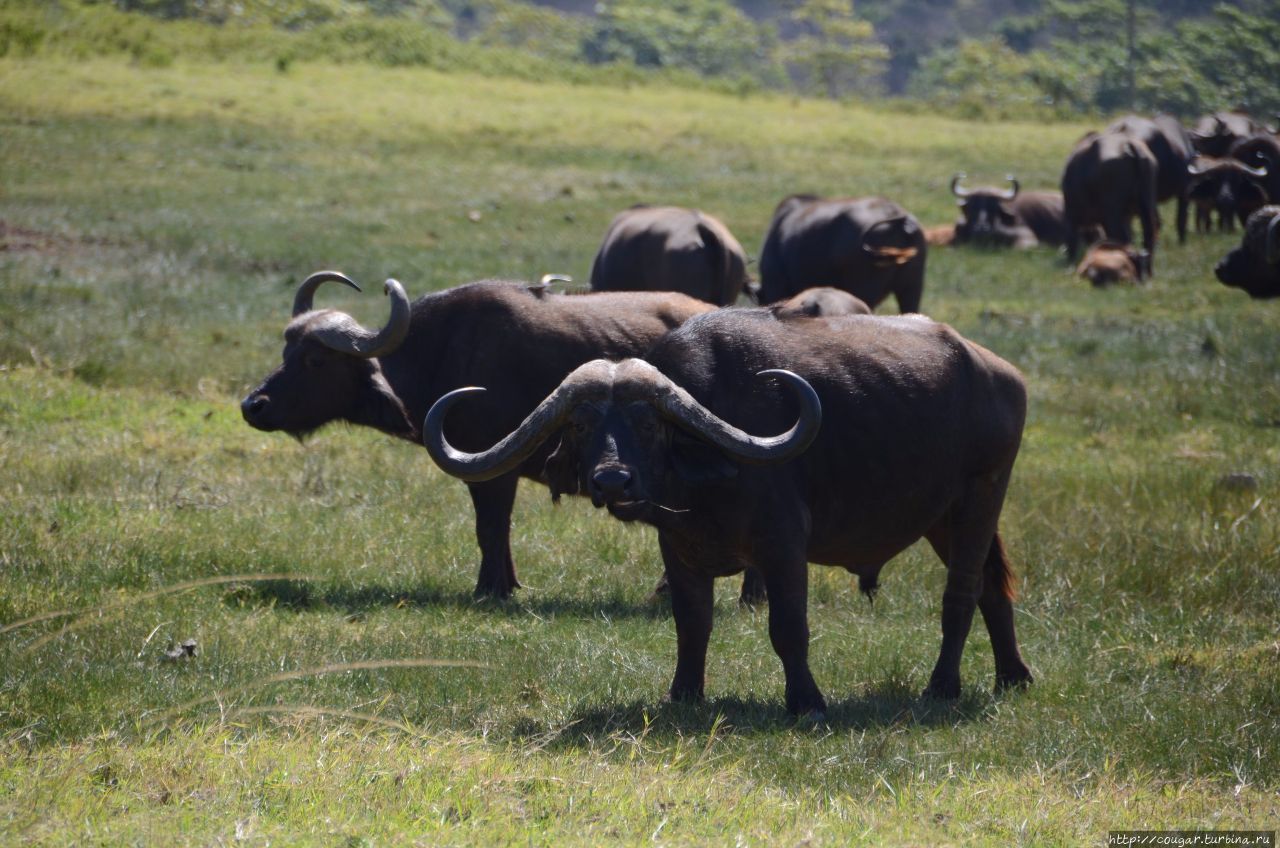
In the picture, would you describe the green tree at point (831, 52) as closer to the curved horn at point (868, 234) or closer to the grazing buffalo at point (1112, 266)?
the grazing buffalo at point (1112, 266)

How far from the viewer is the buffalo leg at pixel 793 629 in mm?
6809

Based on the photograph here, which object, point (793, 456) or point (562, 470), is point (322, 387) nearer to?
point (562, 470)

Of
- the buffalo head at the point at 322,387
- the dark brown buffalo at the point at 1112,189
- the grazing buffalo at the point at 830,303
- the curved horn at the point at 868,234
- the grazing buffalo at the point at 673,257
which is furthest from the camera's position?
the dark brown buffalo at the point at 1112,189

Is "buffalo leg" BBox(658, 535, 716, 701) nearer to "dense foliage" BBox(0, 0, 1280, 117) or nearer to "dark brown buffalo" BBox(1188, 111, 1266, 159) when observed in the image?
"dark brown buffalo" BBox(1188, 111, 1266, 159)

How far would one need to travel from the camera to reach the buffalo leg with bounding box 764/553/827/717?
22.3 ft

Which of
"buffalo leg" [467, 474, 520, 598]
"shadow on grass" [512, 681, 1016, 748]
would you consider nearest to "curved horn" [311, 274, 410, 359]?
"buffalo leg" [467, 474, 520, 598]

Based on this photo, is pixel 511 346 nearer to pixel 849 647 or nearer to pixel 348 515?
pixel 348 515

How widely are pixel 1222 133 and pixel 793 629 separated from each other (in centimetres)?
2678

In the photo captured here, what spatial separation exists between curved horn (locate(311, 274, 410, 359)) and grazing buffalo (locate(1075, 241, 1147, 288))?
1486cm

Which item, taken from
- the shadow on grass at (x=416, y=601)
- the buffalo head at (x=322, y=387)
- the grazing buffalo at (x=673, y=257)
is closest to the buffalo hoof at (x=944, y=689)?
the shadow on grass at (x=416, y=601)

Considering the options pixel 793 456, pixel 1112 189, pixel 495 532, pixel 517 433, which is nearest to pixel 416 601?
pixel 495 532

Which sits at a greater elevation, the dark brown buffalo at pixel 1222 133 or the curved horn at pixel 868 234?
the curved horn at pixel 868 234

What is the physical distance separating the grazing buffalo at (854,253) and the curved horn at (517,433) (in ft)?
33.1

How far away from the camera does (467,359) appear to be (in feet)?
30.9
